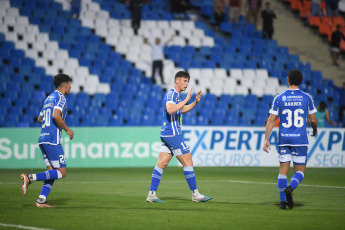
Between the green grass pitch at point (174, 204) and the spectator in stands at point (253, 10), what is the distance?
47.1 ft

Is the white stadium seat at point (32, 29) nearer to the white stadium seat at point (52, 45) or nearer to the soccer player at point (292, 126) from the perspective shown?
the white stadium seat at point (52, 45)

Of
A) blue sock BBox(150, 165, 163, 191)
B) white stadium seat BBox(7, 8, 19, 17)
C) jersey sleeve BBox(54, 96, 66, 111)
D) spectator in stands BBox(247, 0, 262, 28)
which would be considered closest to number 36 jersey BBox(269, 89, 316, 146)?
blue sock BBox(150, 165, 163, 191)

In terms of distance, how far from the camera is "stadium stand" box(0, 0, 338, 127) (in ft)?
78.9

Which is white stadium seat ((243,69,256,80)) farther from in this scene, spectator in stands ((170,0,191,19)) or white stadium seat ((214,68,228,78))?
spectator in stands ((170,0,191,19))

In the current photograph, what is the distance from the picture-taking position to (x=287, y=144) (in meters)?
10.3

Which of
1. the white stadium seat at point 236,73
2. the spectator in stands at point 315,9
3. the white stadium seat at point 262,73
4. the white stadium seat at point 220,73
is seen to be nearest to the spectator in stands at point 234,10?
the white stadium seat at point 262,73

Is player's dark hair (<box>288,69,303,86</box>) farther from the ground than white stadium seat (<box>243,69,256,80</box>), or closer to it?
closer to it

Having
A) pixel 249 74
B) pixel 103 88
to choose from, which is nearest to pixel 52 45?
pixel 103 88

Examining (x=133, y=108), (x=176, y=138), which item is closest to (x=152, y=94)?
(x=133, y=108)

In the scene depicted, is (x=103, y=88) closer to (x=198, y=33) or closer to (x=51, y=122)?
(x=198, y=33)

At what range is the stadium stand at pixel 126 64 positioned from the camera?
78.9ft

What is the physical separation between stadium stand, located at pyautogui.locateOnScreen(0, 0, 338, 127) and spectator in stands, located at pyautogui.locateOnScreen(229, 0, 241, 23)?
38 cm

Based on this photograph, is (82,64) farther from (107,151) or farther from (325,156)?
(325,156)

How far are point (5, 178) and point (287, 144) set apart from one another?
910 cm
